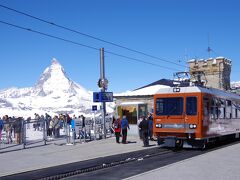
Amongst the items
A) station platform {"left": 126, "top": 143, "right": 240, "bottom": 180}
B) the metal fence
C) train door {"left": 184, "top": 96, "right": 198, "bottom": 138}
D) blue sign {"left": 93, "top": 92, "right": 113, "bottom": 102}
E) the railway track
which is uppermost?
blue sign {"left": 93, "top": 92, "right": 113, "bottom": 102}

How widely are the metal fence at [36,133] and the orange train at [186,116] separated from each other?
5413 millimetres

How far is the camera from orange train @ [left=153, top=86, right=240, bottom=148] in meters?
21.0

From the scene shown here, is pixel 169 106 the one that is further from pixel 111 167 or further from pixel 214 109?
pixel 111 167

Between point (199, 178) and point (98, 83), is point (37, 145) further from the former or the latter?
point (199, 178)

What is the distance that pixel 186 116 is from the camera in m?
21.1

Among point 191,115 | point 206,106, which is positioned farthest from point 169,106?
point 206,106

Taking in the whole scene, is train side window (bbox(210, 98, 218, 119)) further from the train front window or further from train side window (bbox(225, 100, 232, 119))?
train side window (bbox(225, 100, 232, 119))

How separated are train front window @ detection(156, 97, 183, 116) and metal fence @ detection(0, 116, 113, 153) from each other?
529 cm

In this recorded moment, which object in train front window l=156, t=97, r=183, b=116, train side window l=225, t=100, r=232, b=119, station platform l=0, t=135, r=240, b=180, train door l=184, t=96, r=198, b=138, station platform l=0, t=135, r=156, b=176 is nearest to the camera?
station platform l=0, t=135, r=240, b=180

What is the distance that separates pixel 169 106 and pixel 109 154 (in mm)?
3858

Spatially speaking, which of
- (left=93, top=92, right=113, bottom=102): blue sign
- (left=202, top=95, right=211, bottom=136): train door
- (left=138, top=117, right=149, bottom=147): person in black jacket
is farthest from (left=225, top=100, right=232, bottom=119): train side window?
(left=93, top=92, right=113, bottom=102): blue sign

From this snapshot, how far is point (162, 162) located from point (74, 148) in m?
7.11

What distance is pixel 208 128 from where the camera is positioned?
851 inches

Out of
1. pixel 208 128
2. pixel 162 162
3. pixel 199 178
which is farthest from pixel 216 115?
pixel 199 178
